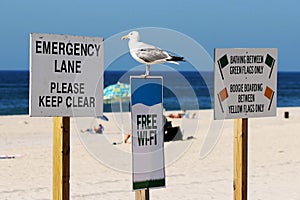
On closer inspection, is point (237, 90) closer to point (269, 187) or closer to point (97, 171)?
point (269, 187)

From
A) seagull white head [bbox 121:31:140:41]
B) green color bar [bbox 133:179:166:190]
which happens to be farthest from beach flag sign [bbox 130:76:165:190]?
seagull white head [bbox 121:31:140:41]

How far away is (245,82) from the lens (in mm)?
4871

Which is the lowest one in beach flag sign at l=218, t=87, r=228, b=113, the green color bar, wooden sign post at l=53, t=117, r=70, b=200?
the green color bar

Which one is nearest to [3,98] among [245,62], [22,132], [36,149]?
[22,132]

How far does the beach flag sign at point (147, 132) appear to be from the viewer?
4402mm

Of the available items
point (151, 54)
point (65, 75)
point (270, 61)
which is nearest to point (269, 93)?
point (270, 61)

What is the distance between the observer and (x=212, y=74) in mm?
4445

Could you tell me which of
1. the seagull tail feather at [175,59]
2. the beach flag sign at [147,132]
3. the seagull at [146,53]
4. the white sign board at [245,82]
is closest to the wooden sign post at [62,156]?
the beach flag sign at [147,132]

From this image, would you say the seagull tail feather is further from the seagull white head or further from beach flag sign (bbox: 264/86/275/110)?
beach flag sign (bbox: 264/86/275/110)

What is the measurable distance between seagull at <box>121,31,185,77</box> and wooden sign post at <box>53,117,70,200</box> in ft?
2.56

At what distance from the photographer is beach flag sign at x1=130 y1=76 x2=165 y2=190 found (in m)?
4.40

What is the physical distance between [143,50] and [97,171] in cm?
585

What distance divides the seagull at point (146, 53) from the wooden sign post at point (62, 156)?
0.78m

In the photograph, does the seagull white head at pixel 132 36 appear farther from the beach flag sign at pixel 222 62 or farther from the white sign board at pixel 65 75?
the beach flag sign at pixel 222 62
